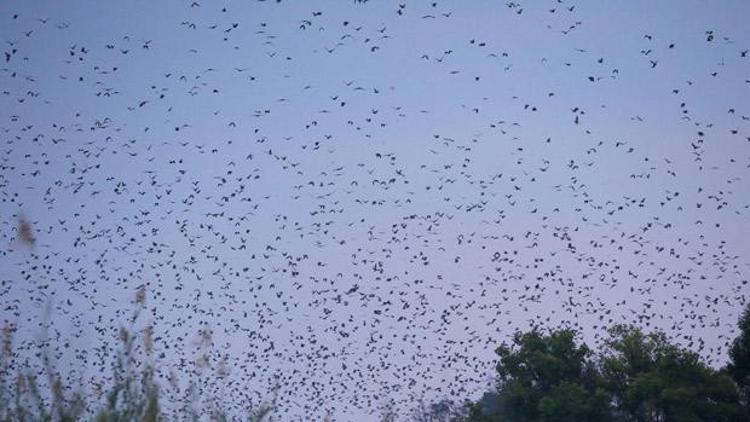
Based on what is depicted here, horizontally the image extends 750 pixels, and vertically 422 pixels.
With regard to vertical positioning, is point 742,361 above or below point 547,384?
above

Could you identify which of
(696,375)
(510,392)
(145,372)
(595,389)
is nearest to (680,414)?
(696,375)

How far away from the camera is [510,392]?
52969mm

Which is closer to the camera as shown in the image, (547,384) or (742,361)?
(742,361)

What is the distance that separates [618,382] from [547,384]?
4.00 meters

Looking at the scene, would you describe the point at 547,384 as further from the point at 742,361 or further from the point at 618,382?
the point at 742,361

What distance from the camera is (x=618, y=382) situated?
172 ft

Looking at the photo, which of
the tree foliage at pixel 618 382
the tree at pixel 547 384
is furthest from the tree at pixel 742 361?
the tree at pixel 547 384

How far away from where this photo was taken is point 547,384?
53719mm

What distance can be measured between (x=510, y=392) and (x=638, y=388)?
7.59 meters

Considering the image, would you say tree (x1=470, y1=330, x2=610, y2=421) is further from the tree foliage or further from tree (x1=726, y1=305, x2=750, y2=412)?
tree (x1=726, y1=305, x2=750, y2=412)

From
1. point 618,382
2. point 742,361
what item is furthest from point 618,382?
point 742,361

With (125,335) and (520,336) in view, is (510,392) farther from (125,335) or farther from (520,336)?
(125,335)

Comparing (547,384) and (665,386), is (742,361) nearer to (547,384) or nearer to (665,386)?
(665,386)

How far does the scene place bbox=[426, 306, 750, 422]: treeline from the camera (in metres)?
46.6
